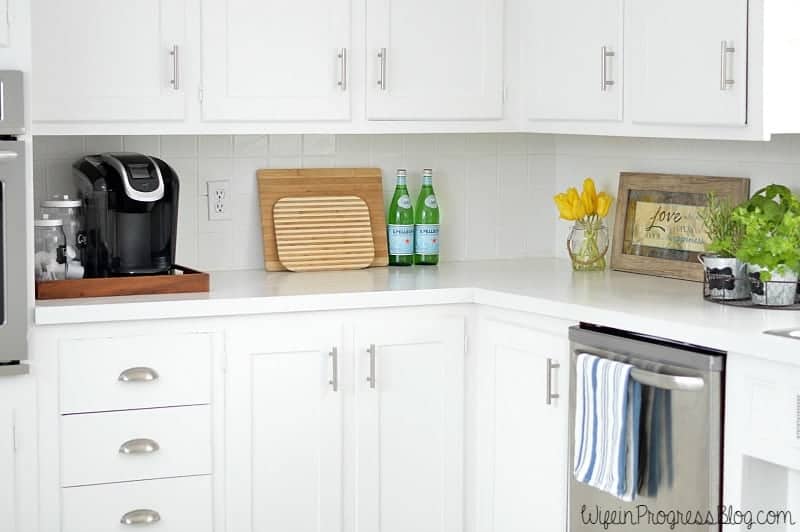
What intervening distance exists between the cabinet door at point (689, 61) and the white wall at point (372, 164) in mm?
898

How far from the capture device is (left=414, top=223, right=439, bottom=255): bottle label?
3.83 meters

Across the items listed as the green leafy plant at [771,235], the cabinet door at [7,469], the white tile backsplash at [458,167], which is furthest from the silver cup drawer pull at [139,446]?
the green leafy plant at [771,235]

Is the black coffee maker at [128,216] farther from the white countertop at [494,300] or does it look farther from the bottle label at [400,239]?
the bottle label at [400,239]

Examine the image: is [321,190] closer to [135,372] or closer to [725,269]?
[135,372]

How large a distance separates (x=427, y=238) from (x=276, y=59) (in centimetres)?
77

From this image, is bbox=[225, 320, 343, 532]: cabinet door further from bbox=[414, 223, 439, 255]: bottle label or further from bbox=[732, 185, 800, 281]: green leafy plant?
bbox=[732, 185, 800, 281]: green leafy plant

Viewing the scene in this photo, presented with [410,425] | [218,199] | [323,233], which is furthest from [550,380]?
[218,199]

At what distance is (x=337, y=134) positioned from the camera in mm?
3807

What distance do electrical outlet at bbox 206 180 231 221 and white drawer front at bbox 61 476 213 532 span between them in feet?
2.98

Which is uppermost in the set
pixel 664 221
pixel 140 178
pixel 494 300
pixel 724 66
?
pixel 724 66

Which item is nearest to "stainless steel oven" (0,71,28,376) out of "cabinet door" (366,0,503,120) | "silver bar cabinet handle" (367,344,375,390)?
"silver bar cabinet handle" (367,344,375,390)

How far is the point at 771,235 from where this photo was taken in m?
2.86

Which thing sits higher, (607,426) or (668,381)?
(668,381)

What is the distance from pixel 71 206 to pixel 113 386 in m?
0.53
